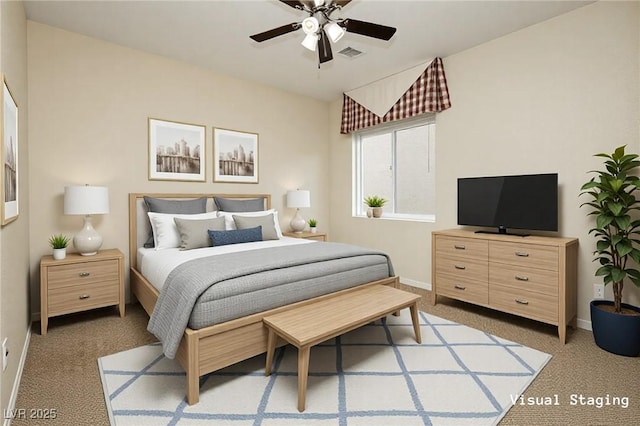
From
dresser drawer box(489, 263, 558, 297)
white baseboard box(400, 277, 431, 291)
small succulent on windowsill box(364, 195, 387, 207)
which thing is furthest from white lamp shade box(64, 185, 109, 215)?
dresser drawer box(489, 263, 558, 297)

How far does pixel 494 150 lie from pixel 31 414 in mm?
4030

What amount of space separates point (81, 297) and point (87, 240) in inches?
19.6

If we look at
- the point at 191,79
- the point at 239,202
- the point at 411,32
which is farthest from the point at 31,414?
the point at 411,32

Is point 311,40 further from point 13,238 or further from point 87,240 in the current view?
point 87,240

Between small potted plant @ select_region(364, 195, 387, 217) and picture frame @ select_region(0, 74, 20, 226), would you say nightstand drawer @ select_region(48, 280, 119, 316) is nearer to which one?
picture frame @ select_region(0, 74, 20, 226)

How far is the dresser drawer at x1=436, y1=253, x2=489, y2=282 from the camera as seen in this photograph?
2.98m

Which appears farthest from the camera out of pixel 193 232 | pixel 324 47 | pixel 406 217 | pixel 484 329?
pixel 406 217

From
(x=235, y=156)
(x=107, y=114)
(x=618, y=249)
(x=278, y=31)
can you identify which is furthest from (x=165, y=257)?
(x=618, y=249)

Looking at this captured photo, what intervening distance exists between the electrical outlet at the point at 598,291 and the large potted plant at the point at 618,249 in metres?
0.18

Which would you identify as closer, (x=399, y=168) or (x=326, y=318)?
(x=326, y=318)

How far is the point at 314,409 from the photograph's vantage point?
5.64 ft

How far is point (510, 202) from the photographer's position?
2.96m

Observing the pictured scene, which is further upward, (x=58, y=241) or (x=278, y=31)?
(x=278, y=31)

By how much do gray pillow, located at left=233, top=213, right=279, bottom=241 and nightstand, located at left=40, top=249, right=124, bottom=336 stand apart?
1151 mm
